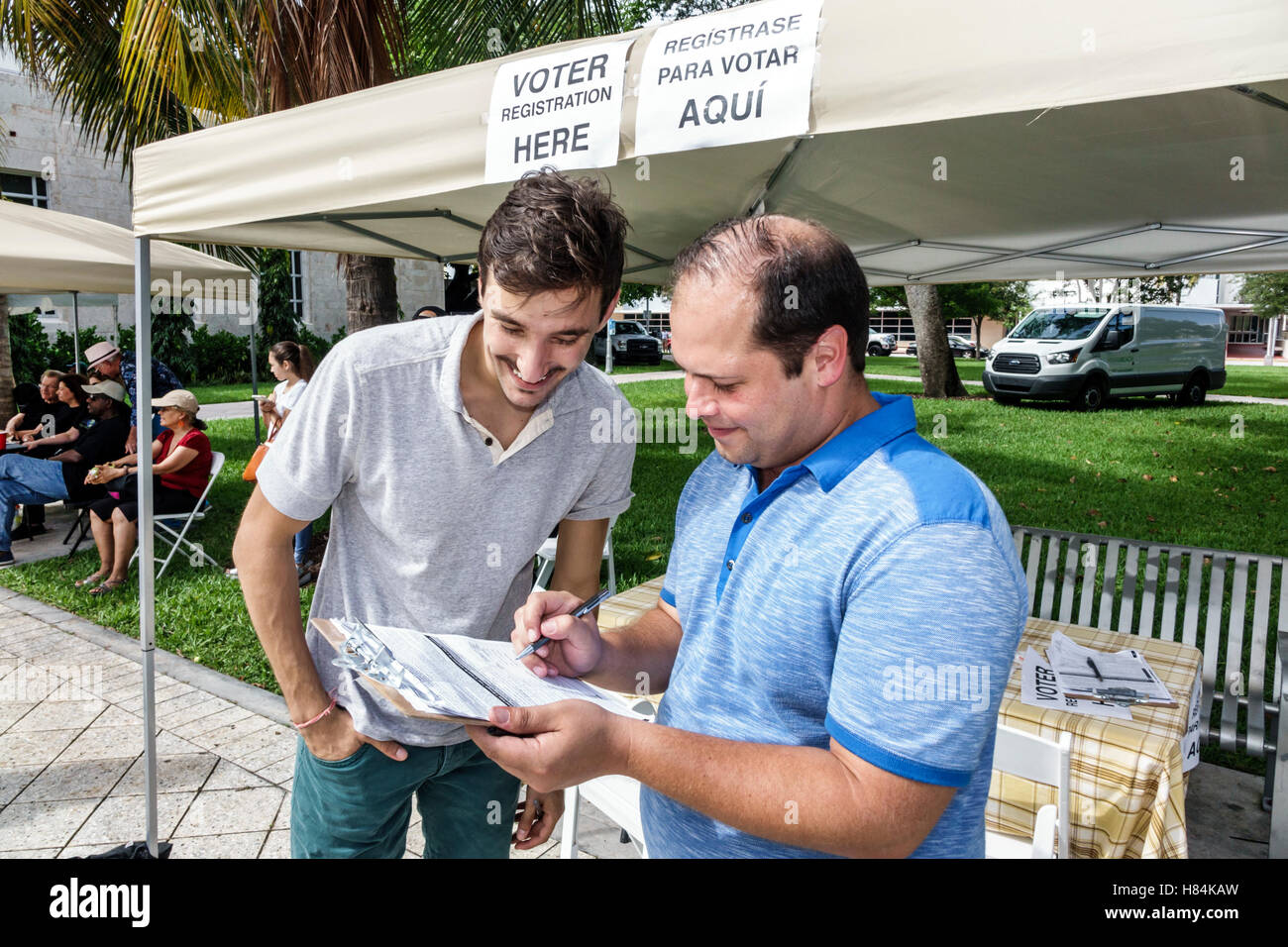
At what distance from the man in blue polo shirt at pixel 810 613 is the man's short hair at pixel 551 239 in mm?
261

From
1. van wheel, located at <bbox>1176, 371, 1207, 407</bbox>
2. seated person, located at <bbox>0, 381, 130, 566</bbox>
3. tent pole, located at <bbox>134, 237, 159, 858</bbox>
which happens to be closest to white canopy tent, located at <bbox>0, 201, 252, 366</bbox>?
seated person, located at <bbox>0, 381, 130, 566</bbox>

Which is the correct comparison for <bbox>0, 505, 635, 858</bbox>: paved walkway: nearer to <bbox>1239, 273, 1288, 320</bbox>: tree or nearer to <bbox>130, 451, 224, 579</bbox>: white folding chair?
<bbox>130, 451, 224, 579</bbox>: white folding chair

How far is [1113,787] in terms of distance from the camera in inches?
92.9

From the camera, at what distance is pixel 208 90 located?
6453 mm

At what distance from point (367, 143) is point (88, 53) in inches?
372

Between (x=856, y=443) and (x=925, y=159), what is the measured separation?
244 centimetres

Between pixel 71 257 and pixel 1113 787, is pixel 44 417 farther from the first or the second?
pixel 1113 787

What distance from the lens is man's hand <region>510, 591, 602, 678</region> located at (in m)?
1.43

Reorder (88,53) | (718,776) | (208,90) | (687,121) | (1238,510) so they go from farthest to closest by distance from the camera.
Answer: (88,53) < (1238,510) < (208,90) < (687,121) < (718,776)

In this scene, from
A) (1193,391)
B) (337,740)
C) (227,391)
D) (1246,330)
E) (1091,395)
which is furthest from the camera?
(1246,330)

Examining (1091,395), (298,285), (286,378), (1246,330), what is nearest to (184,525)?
(286,378)

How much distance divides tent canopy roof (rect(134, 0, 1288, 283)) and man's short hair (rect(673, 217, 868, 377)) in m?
0.72
